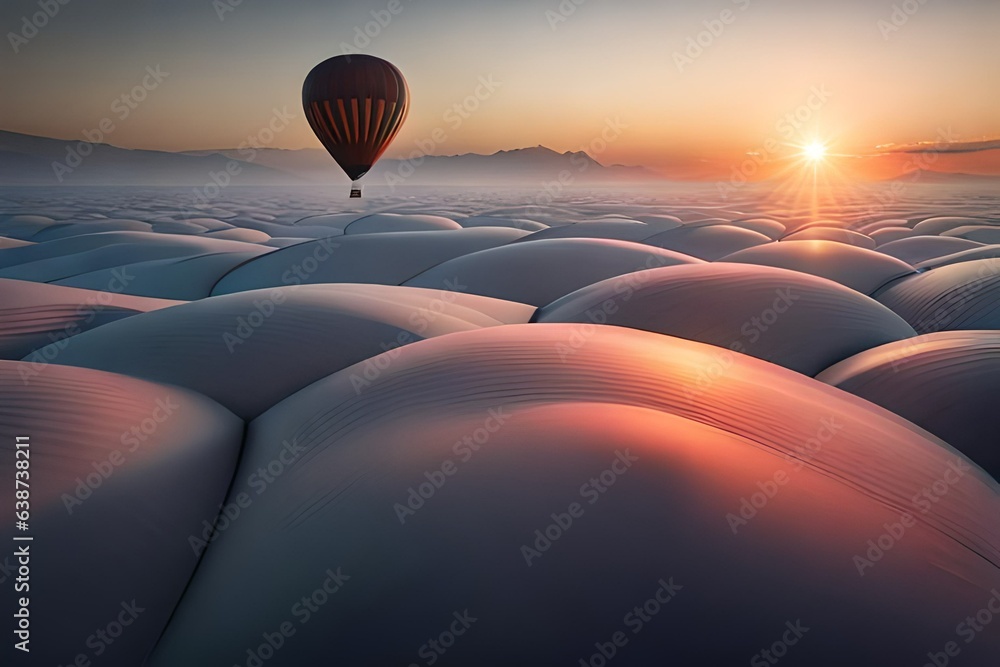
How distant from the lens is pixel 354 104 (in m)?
17.0

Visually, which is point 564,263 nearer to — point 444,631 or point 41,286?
point 41,286

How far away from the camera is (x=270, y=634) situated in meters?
1.18

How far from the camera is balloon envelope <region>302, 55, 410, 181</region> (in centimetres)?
1683

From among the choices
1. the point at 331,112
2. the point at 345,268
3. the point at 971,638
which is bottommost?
the point at 345,268

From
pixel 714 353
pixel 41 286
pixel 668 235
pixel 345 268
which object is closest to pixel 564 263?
pixel 345 268

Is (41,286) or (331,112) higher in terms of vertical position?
(331,112)

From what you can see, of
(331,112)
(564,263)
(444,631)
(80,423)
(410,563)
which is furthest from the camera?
(331,112)

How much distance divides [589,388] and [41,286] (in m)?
3.08

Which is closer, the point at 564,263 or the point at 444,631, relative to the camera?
the point at 444,631

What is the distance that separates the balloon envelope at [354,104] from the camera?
16.8m

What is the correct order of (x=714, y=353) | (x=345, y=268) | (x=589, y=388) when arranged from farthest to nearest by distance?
(x=345, y=268), (x=714, y=353), (x=589, y=388)

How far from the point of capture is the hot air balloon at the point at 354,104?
16828mm

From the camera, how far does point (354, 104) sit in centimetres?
1695

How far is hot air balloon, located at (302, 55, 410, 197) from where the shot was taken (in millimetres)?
16828
